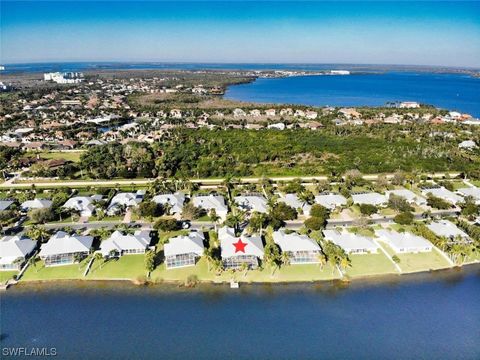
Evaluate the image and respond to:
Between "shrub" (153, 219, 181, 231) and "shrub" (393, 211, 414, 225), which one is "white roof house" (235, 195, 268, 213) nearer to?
"shrub" (153, 219, 181, 231)

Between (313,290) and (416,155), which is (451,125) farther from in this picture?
(313,290)

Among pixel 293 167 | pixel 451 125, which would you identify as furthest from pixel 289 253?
pixel 451 125

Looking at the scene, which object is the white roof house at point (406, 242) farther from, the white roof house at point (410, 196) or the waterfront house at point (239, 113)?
the waterfront house at point (239, 113)

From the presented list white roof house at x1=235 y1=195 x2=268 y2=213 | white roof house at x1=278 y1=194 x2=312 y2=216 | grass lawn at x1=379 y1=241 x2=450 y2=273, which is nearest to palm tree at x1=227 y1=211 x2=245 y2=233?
white roof house at x1=235 y1=195 x2=268 y2=213

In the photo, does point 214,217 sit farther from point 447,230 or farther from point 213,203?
point 447,230

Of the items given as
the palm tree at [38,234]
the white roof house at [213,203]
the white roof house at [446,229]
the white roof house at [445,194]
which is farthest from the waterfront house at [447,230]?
the palm tree at [38,234]

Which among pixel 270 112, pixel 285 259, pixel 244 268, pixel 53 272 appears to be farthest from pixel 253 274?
pixel 270 112
